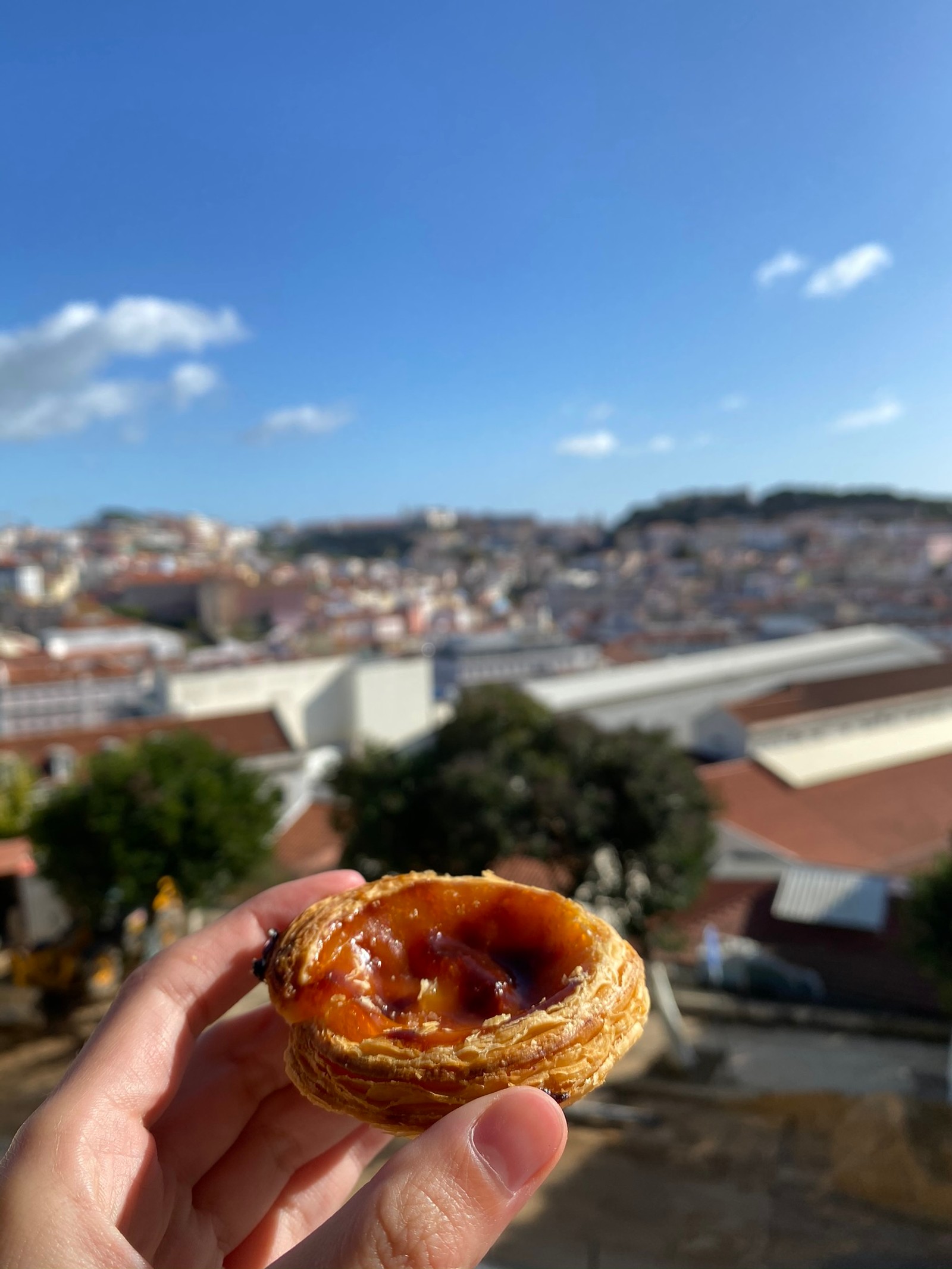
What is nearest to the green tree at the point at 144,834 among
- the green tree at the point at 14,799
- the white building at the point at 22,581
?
the green tree at the point at 14,799

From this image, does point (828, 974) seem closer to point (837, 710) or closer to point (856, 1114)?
point (856, 1114)

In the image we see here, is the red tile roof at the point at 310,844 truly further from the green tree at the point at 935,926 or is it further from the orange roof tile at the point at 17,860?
the green tree at the point at 935,926

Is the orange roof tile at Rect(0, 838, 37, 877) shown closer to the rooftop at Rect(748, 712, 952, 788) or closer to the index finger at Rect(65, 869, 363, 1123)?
the index finger at Rect(65, 869, 363, 1123)

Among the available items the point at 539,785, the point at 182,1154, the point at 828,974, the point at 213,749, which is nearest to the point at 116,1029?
the point at 182,1154

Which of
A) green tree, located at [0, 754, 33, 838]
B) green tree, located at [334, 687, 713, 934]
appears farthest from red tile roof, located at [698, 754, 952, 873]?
green tree, located at [0, 754, 33, 838]

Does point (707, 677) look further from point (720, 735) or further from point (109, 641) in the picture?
point (109, 641)

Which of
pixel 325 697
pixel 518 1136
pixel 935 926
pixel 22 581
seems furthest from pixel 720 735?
pixel 22 581
